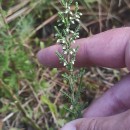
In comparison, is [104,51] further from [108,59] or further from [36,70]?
[36,70]

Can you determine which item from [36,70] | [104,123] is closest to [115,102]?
[104,123]

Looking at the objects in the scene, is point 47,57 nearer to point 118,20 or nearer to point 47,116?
point 47,116

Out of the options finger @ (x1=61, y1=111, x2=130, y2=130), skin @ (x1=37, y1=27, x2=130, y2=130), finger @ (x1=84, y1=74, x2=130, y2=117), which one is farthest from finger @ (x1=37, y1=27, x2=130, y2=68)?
finger @ (x1=61, y1=111, x2=130, y2=130)

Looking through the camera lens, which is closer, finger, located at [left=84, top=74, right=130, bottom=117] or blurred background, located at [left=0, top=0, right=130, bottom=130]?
finger, located at [left=84, top=74, right=130, bottom=117]

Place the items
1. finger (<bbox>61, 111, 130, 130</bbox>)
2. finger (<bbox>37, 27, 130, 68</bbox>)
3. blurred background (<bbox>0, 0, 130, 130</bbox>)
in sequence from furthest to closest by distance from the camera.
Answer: blurred background (<bbox>0, 0, 130, 130</bbox>) → finger (<bbox>37, 27, 130, 68</bbox>) → finger (<bbox>61, 111, 130, 130</bbox>)

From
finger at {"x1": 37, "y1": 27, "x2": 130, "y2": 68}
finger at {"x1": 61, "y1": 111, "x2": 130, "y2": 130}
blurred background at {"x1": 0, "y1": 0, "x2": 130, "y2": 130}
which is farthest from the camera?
blurred background at {"x1": 0, "y1": 0, "x2": 130, "y2": 130}

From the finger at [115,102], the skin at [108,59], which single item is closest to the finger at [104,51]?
the skin at [108,59]

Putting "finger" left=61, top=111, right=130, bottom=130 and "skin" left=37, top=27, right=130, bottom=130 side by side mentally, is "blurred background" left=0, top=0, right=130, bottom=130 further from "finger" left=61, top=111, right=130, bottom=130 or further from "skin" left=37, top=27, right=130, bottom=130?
"finger" left=61, top=111, right=130, bottom=130
